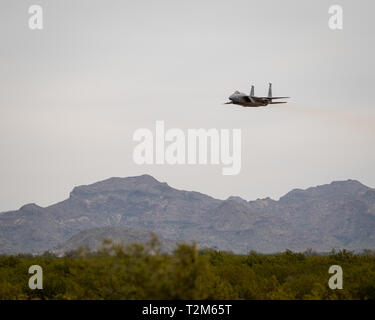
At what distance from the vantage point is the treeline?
98.9 ft

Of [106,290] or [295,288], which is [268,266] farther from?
[106,290]

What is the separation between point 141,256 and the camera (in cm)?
3047

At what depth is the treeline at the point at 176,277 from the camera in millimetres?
30141

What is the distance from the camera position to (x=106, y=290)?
42.2 metres

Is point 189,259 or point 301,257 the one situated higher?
point 189,259

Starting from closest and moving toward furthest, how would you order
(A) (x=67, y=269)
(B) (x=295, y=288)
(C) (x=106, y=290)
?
(C) (x=106, y=290)
(B) (x=295, y=288)
(A) (x=67, y=269)

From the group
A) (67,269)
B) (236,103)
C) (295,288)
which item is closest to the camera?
(295,288)

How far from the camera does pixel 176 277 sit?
3017cm
